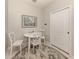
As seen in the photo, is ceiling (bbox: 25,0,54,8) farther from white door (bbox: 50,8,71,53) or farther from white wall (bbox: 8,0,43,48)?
white door (bbox: 50,8,71,53)

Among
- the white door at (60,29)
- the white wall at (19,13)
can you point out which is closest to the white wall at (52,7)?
the white door at (60,29)

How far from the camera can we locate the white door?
115 cm

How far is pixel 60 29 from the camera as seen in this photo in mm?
1219

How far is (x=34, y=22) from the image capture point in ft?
3.70

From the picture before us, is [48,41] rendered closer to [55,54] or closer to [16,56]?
[55,54]

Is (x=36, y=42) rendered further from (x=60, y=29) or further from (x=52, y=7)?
(x=52, y=7)

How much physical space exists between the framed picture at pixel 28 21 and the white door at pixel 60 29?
0.33 meters

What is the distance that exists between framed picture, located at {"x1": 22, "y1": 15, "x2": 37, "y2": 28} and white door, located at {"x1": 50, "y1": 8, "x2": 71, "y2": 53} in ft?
1.08

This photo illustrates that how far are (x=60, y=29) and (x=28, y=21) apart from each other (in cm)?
59

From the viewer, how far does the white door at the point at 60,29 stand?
115 centimetres

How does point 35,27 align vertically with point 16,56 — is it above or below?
above

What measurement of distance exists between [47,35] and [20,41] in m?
0.49

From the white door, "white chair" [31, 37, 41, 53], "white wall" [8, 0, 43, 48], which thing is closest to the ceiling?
"white wall" [8, 0, 43, 48]
